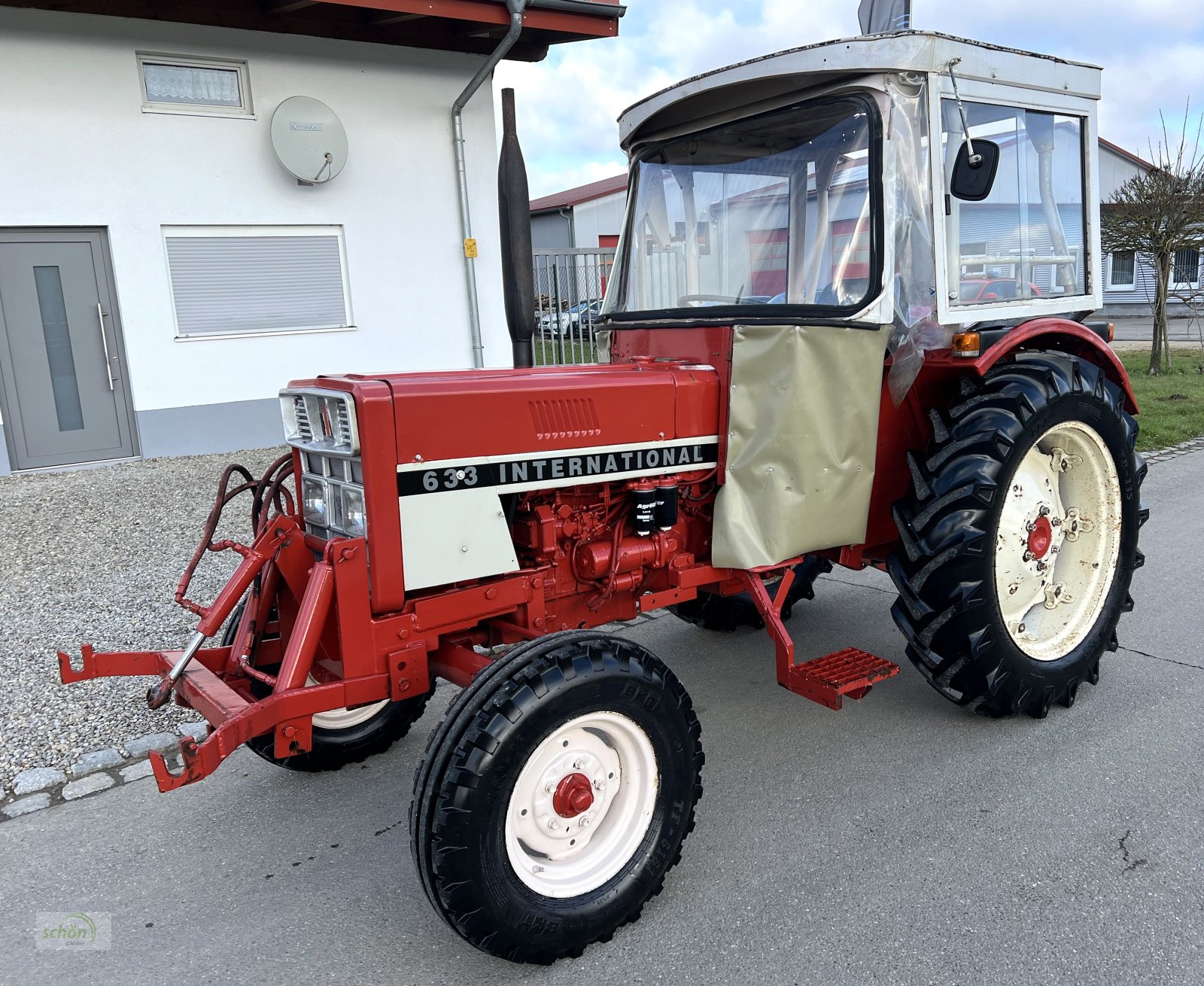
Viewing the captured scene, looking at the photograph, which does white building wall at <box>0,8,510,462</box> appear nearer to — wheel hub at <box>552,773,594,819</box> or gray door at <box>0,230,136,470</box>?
gray door at <box>0,230,136,470</box>

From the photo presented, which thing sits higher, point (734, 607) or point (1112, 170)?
point (1112, 170)

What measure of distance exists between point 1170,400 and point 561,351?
757 centimetres

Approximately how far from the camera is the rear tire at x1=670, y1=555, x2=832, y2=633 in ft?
14.5

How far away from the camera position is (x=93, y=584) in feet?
17.2

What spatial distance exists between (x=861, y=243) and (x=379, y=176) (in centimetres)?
682

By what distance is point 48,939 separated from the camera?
2.53m

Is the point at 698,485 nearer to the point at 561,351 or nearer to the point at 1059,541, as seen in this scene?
the point at 1059,541

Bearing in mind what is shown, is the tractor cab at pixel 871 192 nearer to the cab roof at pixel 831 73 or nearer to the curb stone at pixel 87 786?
the cab roof at pixel 831 73

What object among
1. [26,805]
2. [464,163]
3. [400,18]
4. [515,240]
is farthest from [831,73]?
[464,163]

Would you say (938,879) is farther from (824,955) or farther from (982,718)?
(982,718)

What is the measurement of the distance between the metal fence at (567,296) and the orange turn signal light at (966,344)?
701cm

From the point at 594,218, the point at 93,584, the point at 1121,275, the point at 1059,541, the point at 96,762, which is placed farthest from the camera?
the point at 594,218

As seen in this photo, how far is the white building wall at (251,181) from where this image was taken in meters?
7.23

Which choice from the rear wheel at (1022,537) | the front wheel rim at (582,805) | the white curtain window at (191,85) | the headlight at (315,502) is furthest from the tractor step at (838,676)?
the white curtain window at (191,85)
